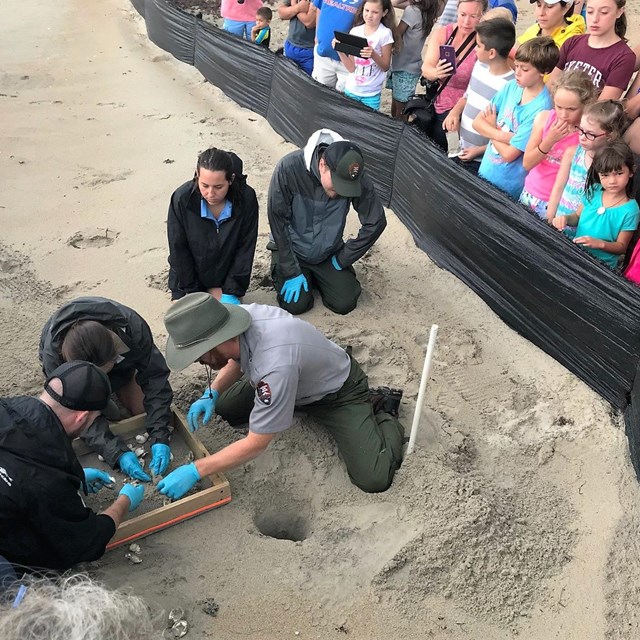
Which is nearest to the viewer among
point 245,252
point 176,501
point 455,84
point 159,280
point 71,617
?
point 71,617

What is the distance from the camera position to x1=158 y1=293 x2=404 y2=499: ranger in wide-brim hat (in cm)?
317

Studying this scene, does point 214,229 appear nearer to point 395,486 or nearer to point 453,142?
point 395,486

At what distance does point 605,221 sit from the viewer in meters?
4.21

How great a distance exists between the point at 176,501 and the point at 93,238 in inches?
129

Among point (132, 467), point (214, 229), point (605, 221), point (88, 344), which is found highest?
point (605, 221)

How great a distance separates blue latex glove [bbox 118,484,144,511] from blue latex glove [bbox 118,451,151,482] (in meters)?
0.22

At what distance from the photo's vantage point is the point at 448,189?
5.30m

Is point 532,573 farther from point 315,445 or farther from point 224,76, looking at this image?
point 224,76

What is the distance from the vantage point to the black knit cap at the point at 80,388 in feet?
9.24

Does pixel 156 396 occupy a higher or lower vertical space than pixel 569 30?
lower

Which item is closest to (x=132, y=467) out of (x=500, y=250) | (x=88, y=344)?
(x=88, y=344)

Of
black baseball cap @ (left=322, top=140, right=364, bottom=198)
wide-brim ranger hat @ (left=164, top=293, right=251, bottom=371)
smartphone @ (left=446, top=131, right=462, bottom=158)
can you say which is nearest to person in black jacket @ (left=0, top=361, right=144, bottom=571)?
wide-brim ranger hat @ (left=164, top=293, right=251, bottom=371)

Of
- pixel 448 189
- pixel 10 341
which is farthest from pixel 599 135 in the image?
pixel 10 341

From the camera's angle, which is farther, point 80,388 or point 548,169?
point 548,169
